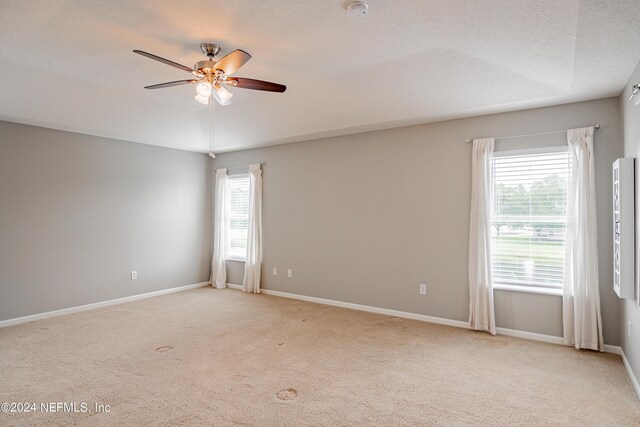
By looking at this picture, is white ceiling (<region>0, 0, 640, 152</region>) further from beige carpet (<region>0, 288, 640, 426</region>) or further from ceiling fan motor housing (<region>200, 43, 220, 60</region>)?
beige carpet (<region>0, 288, 640, 426</region>)

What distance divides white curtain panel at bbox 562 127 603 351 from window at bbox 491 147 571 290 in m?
0.13

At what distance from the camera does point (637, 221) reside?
3061 mm

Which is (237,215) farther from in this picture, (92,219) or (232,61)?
(232,61)

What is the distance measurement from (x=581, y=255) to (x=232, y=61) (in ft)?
12.6

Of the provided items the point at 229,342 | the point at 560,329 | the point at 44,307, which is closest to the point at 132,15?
the point at 229,342

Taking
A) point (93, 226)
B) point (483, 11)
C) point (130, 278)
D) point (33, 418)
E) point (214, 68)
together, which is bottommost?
point (33, 418)

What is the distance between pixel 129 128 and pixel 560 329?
19.8 feet

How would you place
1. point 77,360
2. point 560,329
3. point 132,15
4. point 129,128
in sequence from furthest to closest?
point 129,128 < point 560,329 < point 77,360 < point 132,15

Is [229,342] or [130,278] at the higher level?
[130,278]

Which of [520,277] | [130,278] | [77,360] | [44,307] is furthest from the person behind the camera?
[130,278]

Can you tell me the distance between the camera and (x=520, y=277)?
4.30 m

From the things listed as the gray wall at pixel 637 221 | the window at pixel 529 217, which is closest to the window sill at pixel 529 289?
the window at pixel 529 217

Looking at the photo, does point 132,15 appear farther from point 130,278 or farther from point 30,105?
point 130,278

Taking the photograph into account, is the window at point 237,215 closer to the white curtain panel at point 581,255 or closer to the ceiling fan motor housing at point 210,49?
the ceiling fan motor housing at point 210,49
